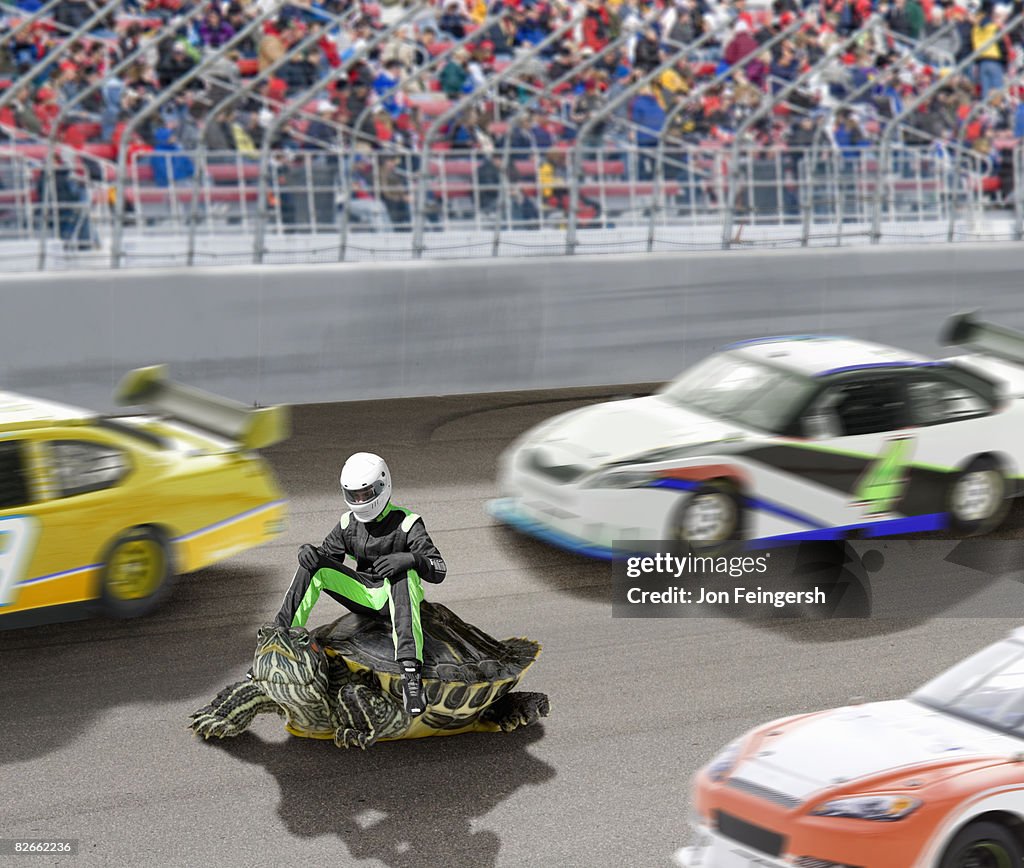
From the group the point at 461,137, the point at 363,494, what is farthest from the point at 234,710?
the point at 461,137

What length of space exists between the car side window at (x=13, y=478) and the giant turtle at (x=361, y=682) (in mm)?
1725

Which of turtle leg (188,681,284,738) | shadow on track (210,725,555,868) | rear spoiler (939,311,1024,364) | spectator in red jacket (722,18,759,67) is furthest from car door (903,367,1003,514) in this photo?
spectator in red jacket (722,18,759,67)

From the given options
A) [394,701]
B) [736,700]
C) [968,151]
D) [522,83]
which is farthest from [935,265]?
[394,701]

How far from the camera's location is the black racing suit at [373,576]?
668cm

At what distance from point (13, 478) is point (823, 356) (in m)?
5.33

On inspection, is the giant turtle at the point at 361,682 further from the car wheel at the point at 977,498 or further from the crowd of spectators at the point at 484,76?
the crowd of spectators at the point at 484,76

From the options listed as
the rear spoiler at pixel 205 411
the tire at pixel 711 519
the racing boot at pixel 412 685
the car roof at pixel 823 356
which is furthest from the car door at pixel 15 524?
the car roof at pixel 823 356

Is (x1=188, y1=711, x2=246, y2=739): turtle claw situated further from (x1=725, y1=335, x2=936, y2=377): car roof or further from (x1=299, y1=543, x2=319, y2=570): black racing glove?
(x1=725, y1=335, x2=936, y2=377): car roof

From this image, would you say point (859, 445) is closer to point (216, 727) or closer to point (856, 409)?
point (856, 409)

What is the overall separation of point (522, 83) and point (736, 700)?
10946 mm

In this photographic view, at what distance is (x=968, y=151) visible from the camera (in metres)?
17.2

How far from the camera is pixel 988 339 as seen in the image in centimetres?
1169

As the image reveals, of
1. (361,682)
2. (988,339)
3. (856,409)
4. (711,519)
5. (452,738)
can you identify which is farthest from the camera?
(988,339)

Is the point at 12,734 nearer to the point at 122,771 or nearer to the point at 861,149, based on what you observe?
the point at 122,771
